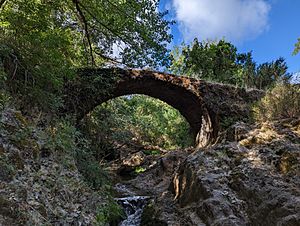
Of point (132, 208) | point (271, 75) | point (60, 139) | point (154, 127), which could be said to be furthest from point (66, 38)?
point (271, 75)

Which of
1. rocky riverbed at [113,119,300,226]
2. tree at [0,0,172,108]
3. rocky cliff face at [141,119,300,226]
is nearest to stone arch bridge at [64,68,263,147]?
tree at [0,0,172,108]

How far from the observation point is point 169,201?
696 cm

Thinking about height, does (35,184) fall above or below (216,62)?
below

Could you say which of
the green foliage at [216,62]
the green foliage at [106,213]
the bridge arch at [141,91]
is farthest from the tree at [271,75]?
the green foliage at [106,213]

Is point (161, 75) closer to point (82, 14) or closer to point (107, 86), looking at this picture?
point (107, 86)

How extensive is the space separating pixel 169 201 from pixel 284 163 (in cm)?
258

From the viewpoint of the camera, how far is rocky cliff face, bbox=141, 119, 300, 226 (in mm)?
4867

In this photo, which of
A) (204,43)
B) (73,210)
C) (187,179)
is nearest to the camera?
(73,210)

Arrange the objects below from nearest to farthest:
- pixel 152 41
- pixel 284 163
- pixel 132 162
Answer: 1. pixel 284 163
2. pixel 152 41
3. pixel 132 162

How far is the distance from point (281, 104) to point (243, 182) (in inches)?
127

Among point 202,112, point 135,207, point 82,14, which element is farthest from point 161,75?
point 135,207

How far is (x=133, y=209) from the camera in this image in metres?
7.79

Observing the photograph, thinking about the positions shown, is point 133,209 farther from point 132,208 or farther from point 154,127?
point 154,127

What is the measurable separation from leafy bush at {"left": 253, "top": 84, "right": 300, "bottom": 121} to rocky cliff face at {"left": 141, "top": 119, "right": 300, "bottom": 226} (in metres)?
0.75
